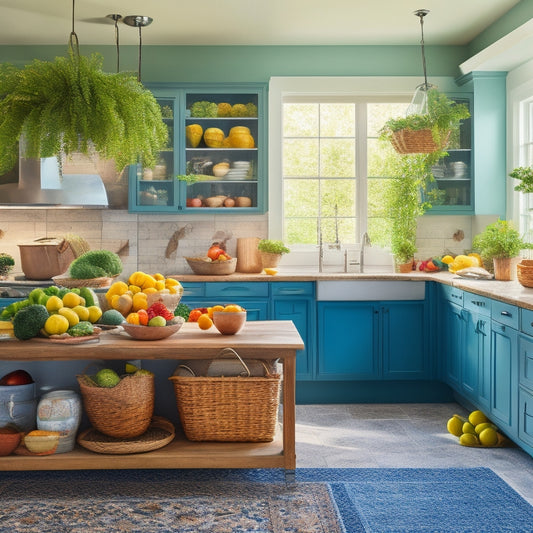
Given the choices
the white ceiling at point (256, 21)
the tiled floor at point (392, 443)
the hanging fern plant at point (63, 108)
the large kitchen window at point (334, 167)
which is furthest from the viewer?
the large kitchen window at point (334, 167)

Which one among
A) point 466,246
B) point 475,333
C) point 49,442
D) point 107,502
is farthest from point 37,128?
point 466,246

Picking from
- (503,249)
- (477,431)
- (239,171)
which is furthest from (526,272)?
(239,171)

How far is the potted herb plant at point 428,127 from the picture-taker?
198 inches

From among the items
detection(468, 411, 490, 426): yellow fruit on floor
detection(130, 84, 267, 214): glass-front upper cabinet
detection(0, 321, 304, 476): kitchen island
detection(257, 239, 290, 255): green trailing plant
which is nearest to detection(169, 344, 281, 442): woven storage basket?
detection(0, 321, 304, 476): kitchen island

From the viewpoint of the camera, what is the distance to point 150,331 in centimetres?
315

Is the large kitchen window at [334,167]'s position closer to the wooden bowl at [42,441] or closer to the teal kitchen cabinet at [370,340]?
the teal kitchen cabinet at [370,340]

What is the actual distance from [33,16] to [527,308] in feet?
13.0

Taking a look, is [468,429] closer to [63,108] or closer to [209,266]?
[209,266]

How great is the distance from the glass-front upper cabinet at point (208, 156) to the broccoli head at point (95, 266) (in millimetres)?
1501

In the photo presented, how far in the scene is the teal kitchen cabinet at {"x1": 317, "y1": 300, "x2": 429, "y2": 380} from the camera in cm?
526

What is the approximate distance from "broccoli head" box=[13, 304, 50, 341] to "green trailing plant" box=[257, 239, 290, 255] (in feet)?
8.84

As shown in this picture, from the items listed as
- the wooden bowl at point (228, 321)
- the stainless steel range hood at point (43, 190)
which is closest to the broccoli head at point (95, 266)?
the wooden bowl at point (228, 321)

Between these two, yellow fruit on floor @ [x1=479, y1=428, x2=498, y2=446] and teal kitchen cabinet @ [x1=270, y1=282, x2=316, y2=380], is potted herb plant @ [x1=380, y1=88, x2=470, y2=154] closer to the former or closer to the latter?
teal kitchen cabinet @ [x1=270, y1=282, x2=316, y2=380]

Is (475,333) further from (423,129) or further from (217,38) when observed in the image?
(217,38)
